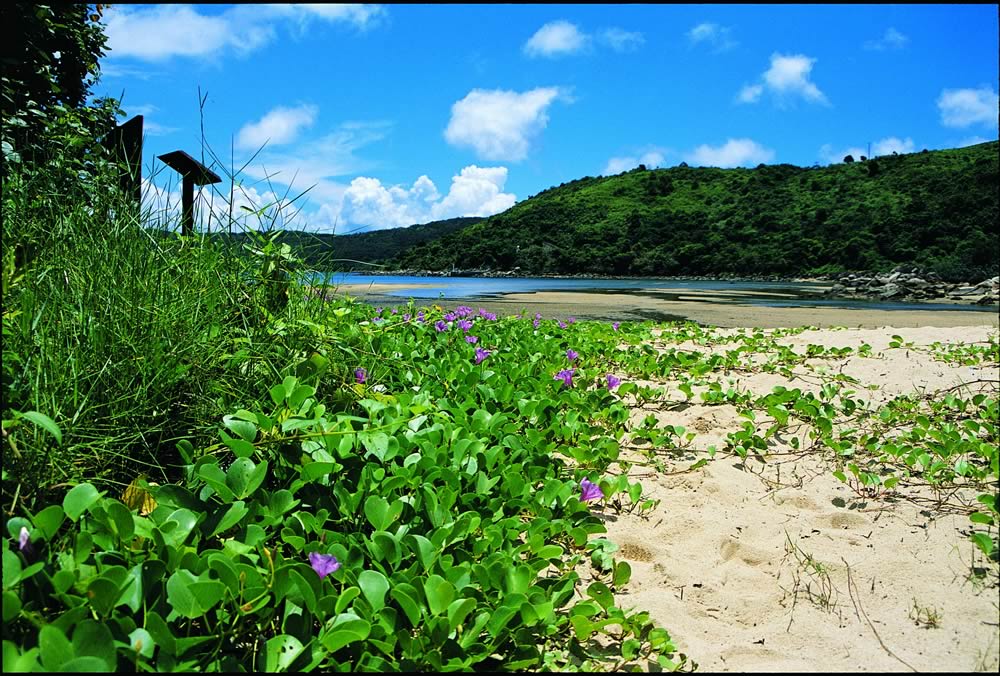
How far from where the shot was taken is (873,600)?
1.70m

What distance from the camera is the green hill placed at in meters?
38.6

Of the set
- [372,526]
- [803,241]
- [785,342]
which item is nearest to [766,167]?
[803,241]

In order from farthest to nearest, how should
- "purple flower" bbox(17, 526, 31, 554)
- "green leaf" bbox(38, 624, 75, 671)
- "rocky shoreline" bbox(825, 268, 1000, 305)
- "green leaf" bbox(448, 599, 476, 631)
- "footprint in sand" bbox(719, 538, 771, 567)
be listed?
"rocky shoreline" bbox(825, 268, 1000, 305) < "footprint in sand" bbox(719, 538, 771, 567) < "green leaf" bbox(448, 599, 476, 631) < "purple flower" bbox(17, 526, 31, 554) < "green leaf" bbox(38, 624, 75, 671)

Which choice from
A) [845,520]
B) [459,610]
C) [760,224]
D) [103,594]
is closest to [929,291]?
[845,520]

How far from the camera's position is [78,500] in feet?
4.65

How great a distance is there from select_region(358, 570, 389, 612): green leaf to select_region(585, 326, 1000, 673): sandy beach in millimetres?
752

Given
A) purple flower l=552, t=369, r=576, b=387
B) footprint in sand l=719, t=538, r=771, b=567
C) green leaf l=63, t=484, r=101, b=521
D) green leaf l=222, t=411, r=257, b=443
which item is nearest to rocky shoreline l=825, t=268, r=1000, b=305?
purple flower l=552, t=369, r=576, b=387

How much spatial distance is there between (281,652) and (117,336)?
1.25 m

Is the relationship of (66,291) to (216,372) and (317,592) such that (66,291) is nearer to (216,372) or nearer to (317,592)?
(216,372)

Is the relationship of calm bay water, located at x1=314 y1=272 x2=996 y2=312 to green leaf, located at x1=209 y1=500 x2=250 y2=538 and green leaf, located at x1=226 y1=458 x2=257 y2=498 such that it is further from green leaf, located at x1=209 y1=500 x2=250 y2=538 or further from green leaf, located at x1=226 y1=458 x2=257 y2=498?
green leaf, located at x1=209 y1=500 x2=250 y2=538

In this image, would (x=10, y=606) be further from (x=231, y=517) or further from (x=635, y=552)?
(x=635, y=552)

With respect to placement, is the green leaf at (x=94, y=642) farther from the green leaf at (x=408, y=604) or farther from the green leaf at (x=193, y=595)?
the green leaf at (x=408, y=604)

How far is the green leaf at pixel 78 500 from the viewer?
1.40 m

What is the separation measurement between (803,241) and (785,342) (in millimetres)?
47704
